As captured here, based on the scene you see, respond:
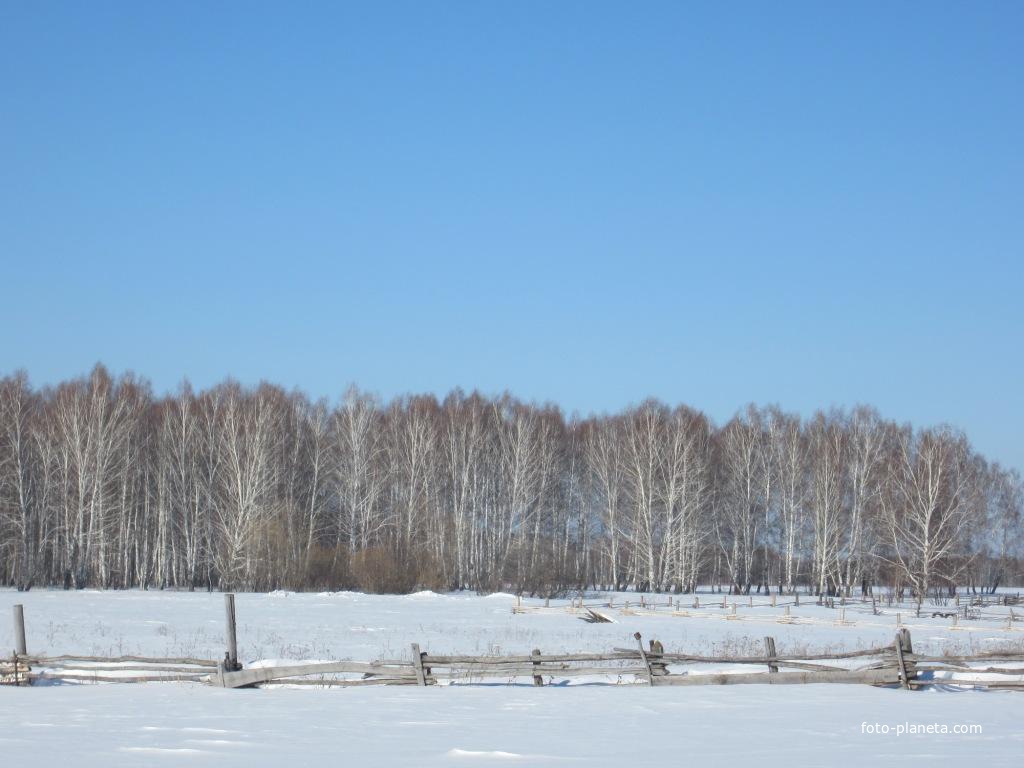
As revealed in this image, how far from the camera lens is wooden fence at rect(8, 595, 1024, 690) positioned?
16.6m

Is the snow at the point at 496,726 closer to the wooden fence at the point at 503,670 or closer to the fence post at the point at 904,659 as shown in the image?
the wooden fence at the point at 503,670

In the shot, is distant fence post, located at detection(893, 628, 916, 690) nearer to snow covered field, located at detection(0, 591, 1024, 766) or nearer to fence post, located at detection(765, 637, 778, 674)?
snow covered field, located at detection(0, 591, 1024, 766)

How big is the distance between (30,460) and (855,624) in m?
43.3

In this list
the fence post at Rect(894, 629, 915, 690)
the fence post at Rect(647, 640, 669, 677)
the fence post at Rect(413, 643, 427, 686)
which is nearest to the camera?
the fence post at Rect(894, 629, 915, 690)

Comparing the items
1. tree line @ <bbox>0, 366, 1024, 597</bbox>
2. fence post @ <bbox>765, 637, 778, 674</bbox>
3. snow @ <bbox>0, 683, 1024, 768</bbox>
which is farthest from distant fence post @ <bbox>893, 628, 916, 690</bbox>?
tree line @ <bbox>0, 366, 1024, 597</bbox>

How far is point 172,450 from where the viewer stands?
5909 centimetres

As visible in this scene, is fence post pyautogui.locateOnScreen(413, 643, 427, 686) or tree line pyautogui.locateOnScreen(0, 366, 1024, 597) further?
tree line pyautogui.locateOnScreen(0, 366, 1024, 597)

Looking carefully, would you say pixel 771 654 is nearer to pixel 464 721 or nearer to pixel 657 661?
pixel 657 661

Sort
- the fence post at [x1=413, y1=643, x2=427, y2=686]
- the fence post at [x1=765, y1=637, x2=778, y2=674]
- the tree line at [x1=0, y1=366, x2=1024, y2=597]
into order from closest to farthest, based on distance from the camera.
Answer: the fence post at [x1=413, y1=643, x2=427, y2=686]
the fence post at [x1=765, y1=637, x2=778, y2=674]
the tree line at [x1=0, y1=366, x2=1024, y2=597]

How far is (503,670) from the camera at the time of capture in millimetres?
17266

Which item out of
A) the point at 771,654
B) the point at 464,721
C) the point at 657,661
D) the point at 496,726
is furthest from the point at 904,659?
the point at 464,721

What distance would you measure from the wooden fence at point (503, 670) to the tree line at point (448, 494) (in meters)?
34.9

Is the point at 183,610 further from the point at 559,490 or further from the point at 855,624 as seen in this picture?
the point at 559,490

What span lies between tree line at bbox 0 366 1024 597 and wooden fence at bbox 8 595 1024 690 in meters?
34.9
